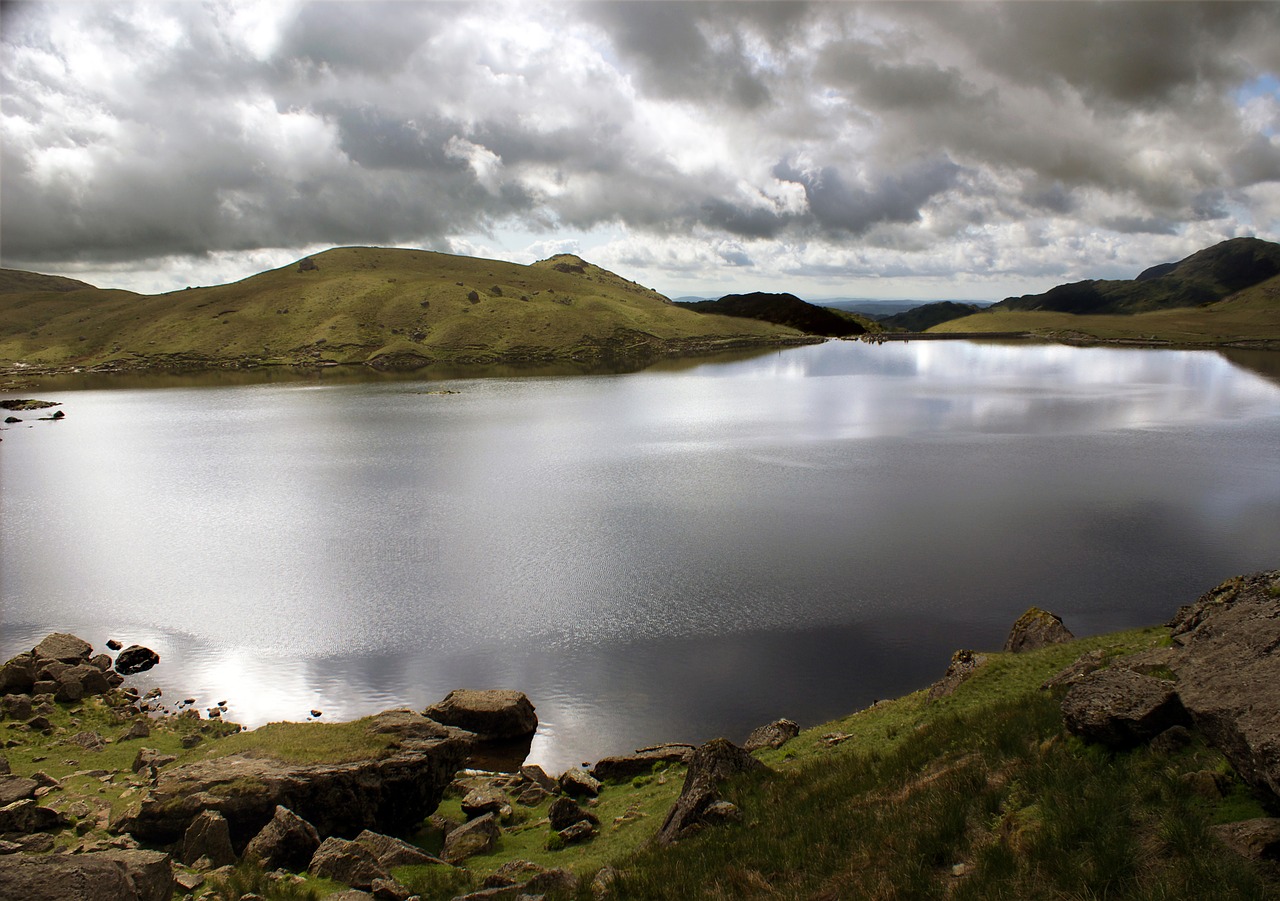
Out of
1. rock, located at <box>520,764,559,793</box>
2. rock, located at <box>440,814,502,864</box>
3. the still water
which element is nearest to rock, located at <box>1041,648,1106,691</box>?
the still water

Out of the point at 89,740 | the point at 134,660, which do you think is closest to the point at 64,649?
the point at 134,660

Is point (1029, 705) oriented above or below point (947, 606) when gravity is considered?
above

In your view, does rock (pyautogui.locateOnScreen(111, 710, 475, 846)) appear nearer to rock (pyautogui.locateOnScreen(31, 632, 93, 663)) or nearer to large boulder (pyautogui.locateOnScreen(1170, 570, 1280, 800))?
rock (pyautogui.locateOnScreen(31, 632, 93, 663))

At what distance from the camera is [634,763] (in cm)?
1967

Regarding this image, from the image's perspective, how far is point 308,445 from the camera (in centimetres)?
7831

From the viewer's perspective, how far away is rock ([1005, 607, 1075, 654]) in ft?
73.9

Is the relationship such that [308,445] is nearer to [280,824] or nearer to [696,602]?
[696,602]

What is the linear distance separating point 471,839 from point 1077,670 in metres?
13.4

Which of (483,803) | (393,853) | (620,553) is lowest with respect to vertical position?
(483,803)

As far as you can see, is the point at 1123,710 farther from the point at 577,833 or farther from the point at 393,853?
the point at 393,853

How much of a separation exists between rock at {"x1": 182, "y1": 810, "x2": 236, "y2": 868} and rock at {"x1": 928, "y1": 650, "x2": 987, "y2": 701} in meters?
16.2

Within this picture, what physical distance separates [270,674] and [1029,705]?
24734 millimetres

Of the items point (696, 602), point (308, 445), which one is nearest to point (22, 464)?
point (308, 445)

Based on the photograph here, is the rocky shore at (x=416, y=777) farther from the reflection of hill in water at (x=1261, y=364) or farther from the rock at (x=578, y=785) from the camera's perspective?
the reflection of hill in water at (x=1261, y=364)
